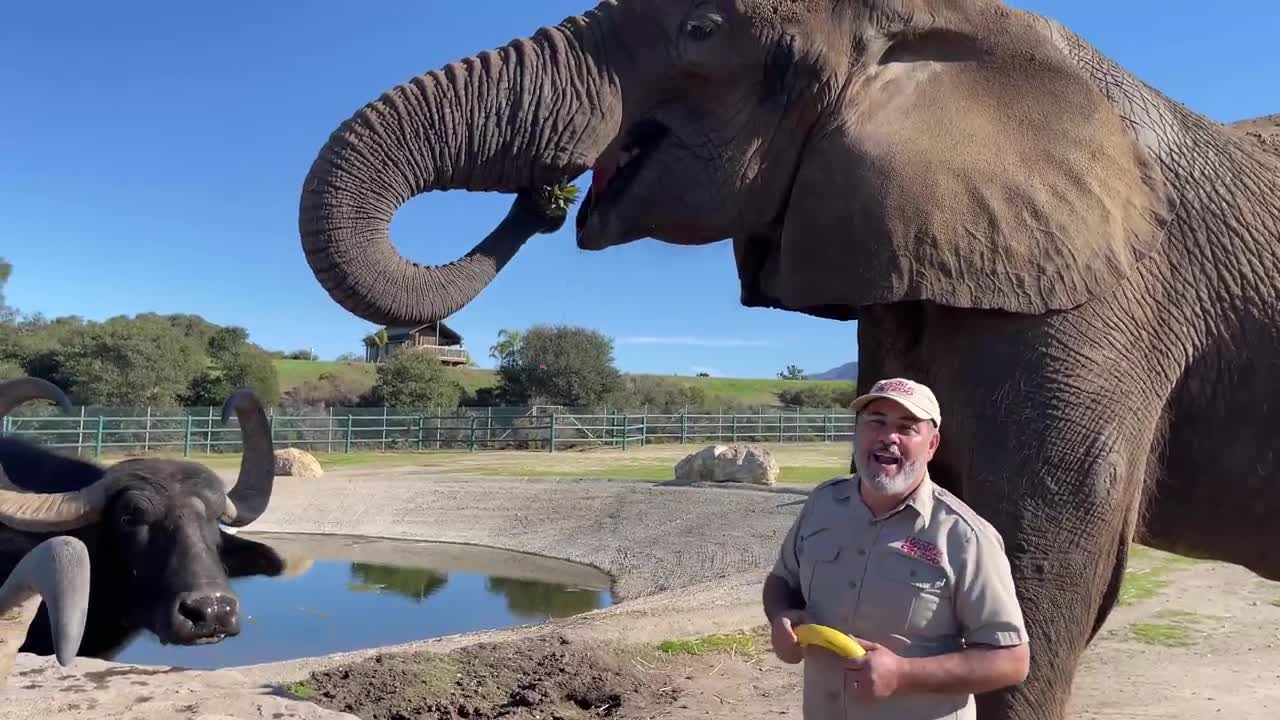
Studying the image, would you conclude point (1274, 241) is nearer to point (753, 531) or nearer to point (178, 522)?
point (178, 522)

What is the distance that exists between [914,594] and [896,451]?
0.27m

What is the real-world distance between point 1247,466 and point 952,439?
0.78m

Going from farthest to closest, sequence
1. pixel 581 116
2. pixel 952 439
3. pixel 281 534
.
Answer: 1. pixel 281 534
2. pixel 581 116
3. pixel 952 439

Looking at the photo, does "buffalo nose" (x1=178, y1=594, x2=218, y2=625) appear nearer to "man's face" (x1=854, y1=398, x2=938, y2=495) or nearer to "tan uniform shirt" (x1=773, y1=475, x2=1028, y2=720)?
"tan uniform shirt" (x1=773, y1=475, x2=1028, y2=720)

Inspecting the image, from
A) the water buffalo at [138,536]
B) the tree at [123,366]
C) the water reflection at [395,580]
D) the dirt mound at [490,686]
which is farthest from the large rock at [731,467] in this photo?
the tree at [123,366]

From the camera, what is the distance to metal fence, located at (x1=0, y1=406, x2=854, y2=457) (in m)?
29.2

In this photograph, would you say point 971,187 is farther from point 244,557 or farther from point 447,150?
point 244,557

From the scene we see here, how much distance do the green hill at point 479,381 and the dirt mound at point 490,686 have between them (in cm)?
4774

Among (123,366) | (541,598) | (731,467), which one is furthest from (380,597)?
(123,366)

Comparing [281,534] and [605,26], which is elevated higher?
[605,26]

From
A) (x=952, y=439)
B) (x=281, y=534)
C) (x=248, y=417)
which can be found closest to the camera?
(x=952, y=439)

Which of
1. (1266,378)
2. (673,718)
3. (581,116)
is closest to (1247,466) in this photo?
(1266,378)

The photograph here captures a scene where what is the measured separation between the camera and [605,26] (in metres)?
2.88

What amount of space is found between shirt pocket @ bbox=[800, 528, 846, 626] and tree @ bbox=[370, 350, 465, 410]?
43147mm
